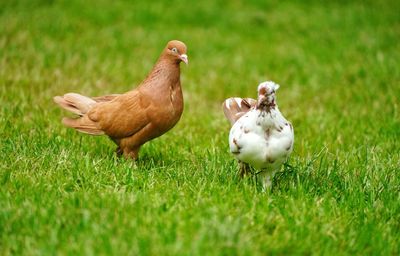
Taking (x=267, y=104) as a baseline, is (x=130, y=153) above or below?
below

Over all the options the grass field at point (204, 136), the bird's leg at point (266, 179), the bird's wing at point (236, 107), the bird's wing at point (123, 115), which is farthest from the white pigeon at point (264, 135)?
the bird's wing at point (123, 115)

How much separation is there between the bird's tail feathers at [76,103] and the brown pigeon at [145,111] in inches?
4.5

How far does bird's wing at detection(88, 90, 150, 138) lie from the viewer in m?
4.82

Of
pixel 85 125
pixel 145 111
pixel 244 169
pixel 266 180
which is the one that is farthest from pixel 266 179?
pixel 85 125

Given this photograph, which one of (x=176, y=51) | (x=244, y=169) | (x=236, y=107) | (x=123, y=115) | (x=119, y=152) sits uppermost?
(x=176, y=51)

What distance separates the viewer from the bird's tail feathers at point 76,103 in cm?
523

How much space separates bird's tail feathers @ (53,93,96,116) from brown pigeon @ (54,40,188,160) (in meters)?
0.11

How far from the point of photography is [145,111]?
15.8ft

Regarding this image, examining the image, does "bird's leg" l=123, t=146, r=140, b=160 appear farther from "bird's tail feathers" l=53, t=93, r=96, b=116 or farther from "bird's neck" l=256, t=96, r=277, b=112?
"bird's neck" l=256, t=96, r=277, b=112

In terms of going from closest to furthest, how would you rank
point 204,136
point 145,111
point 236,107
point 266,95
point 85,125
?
1. point 266,95
2. point 236,107
3. point 145,111
4. point 85,125
5. point 204,136

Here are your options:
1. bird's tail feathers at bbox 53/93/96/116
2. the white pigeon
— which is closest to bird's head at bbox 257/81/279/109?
the white pigeon

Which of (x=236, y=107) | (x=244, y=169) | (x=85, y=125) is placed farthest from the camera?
(x=85, y=125)

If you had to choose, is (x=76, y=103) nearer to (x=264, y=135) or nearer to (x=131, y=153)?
(x=131, y=153)

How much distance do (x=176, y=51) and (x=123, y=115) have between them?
64 cm
